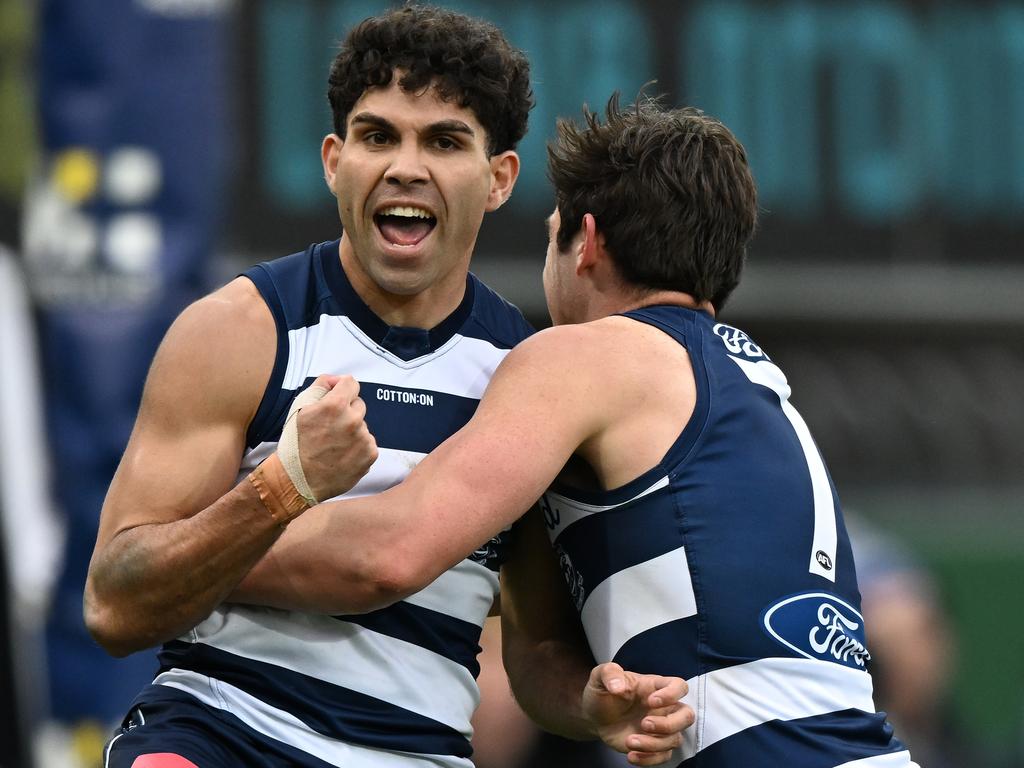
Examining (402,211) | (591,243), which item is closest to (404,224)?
(402,211)

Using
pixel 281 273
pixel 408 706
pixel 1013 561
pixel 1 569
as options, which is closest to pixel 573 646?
pixel 408 706

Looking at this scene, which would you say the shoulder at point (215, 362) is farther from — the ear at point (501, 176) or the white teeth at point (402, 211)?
the ear at point (501, 176)

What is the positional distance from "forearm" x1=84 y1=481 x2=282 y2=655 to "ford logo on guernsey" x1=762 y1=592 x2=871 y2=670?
1.12m

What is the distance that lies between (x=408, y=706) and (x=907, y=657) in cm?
431

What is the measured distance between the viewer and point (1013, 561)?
10445mm

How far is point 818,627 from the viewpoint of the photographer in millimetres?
3984

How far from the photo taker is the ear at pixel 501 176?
4.46m

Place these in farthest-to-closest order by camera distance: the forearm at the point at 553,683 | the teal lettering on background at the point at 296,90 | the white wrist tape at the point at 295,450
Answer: the teal lettering on background at the point at 296,90 → the forearm at the point at 553,683 → the white wrist tape at the point at 295,450

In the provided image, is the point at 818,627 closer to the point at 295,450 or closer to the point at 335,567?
the point at 335,567

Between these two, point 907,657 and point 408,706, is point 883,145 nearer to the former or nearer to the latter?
point 907,657

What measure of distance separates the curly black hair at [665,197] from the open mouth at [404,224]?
0.37 m

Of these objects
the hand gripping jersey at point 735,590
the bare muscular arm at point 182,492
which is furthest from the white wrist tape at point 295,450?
the hand gripping jersey at point 735,590

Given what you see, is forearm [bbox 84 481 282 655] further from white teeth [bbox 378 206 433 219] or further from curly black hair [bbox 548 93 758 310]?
curly black hair [bbox 548 93 758 310]

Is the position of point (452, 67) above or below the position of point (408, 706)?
above
